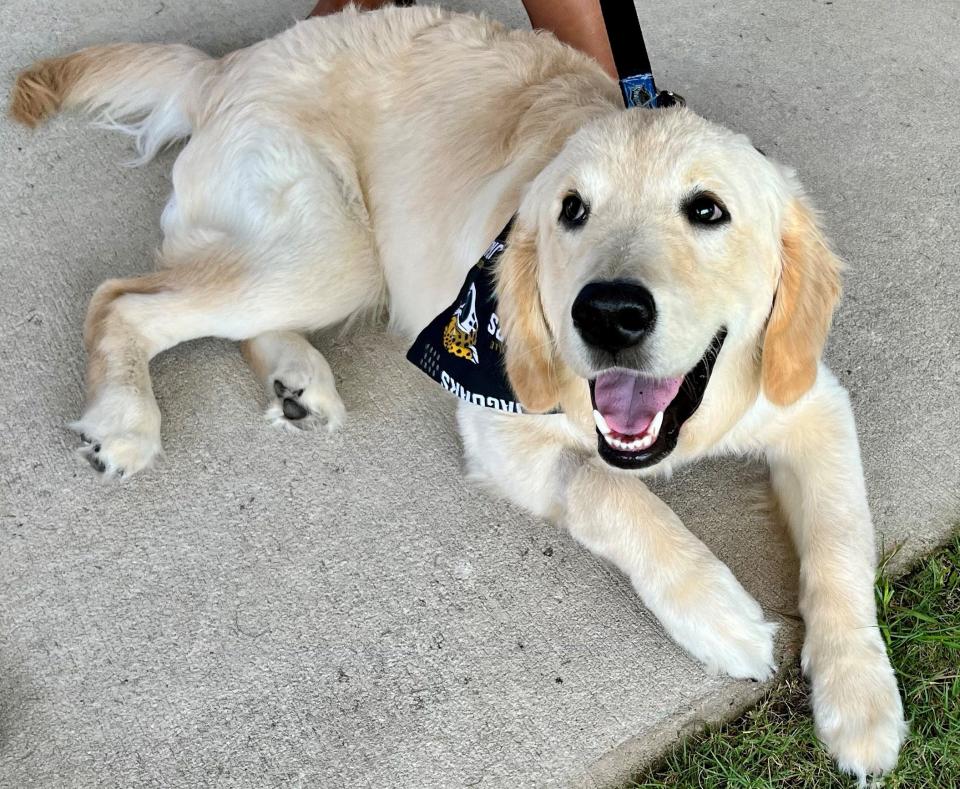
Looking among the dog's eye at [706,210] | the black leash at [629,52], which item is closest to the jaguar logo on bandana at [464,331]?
the dog's eye at [706,210]

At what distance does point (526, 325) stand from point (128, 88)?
6.95 feet

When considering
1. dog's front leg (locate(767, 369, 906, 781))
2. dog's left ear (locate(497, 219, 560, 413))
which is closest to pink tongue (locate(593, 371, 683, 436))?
dog's left ear (locate(497, 219, 560, 413))

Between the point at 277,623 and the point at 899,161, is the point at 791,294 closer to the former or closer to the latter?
the point at 277,623

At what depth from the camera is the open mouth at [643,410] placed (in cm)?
204

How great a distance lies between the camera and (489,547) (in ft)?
7.99

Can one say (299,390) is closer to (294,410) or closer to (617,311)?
(294,410)

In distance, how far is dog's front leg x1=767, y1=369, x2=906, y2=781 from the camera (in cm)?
194

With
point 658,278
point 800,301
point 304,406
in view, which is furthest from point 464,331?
point 800,301

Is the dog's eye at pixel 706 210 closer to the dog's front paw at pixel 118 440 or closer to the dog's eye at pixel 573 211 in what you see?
the dog's eye at pixel 573 211

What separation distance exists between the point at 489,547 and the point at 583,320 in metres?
0.85

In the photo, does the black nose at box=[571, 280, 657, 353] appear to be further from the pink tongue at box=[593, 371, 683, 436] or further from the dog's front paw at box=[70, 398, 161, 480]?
the dog's front paw at box=[70, 398, 161, 480]

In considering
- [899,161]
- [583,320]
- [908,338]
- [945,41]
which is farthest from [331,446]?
[945,41]

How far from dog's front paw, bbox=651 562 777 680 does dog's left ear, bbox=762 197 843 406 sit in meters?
0.52

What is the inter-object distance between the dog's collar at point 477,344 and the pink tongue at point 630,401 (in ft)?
0.87
